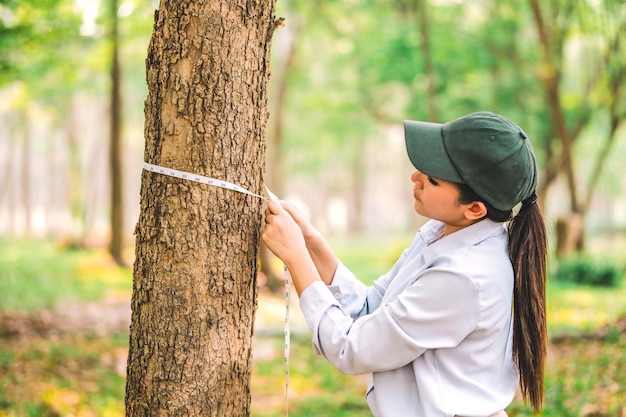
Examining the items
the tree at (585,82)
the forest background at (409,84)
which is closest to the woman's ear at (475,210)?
the forest background at (409,84)

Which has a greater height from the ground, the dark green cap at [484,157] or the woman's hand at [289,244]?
the dark green cap at [484,157]

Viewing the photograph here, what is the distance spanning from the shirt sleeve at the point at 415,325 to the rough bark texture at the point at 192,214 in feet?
1.62

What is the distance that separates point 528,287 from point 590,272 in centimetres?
1226

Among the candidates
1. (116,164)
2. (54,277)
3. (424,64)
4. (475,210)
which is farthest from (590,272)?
(475,210)

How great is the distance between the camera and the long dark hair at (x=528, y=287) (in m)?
2.13

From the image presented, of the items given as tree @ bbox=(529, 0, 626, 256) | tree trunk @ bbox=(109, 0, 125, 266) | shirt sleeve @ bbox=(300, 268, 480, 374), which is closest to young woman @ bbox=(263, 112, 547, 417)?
shirt sleeve @ bbox=(300, 268, 480, 374)

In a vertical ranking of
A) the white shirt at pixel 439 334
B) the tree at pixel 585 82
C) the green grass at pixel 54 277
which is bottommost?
the green grass at pixel 54 277

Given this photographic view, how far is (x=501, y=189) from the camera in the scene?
2016 mm

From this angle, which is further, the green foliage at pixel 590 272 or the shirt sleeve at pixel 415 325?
the green foliage at pixel 590 272

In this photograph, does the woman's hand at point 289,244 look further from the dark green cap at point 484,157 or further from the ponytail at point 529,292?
the ponytail at point 529,292

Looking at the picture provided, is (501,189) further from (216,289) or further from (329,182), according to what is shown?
(329,182)

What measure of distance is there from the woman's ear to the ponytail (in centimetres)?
16

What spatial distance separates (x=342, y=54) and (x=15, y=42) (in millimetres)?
12718

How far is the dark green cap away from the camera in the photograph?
199cm
